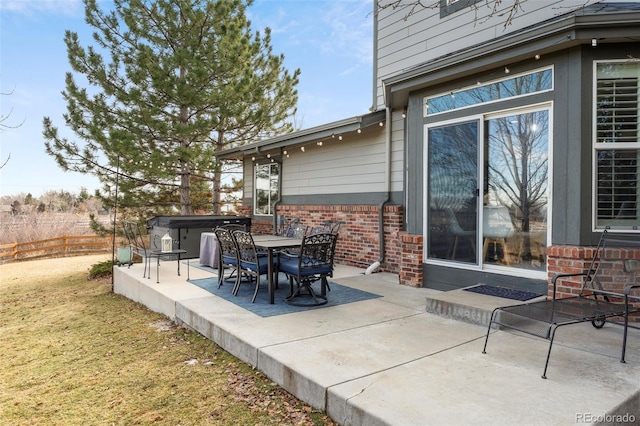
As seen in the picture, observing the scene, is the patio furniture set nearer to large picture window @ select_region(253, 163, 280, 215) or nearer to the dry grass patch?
the dry grass patch

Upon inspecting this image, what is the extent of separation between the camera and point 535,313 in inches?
111

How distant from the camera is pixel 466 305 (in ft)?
12.5

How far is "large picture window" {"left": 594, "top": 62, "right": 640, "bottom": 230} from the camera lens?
381 centimetres

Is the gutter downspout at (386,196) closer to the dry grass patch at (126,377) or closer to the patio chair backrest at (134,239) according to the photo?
the dry grass patch at (126,377)

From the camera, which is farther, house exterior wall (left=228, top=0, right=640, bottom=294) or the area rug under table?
the area rug under table

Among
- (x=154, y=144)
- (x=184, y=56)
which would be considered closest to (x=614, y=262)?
(x=184, y=56)

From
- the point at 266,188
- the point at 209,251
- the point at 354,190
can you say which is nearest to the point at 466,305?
the point at 354,190

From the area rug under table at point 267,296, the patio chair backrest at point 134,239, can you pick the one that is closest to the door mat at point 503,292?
the area rug under table at point 267,296

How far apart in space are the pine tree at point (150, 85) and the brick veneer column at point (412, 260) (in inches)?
264

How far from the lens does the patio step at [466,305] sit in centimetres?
369

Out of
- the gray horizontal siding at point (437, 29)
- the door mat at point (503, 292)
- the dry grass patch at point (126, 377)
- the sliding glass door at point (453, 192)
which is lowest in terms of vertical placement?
the dry grass patch at point (126, 377)

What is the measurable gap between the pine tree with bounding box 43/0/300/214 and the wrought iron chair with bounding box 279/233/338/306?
21.5ft

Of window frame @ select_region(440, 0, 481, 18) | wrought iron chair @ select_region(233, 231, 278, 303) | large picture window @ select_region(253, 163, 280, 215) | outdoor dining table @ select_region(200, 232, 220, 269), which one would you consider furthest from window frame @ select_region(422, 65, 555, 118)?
large picture window @ select_region(253, 163, 280, 215)

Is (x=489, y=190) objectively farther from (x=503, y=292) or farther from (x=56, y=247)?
(x=56, y=247)
